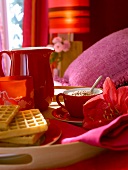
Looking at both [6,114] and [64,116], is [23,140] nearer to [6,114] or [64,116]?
[6,114]

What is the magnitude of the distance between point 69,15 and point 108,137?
1.81 metres

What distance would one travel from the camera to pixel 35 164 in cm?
51

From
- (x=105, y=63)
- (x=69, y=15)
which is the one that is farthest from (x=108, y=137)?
(x=69, y=15)

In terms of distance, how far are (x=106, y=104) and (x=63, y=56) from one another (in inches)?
71.3

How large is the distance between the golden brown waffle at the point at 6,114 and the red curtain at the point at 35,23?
2.02 meters

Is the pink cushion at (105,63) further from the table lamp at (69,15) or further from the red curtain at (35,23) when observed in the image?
the red curtain at (35,23)

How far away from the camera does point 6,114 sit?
609 mm

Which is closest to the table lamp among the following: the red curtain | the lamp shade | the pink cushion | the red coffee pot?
the lamp shade

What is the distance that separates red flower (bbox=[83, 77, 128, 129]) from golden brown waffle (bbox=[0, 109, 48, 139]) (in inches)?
4.0

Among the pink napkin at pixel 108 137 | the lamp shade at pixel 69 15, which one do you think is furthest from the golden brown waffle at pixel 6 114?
the lamp shade at pixel 69 15

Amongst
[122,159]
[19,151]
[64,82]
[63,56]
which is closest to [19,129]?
[19,151]

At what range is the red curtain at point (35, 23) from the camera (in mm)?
2635

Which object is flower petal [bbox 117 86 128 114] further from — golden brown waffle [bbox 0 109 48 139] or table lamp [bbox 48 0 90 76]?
table lamp [bbox 48 0 90 76]

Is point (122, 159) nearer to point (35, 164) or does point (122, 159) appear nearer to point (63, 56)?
point (35, 164)
